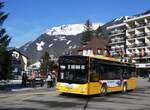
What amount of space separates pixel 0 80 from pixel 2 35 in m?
7.35

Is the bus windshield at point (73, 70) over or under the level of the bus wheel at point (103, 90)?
over

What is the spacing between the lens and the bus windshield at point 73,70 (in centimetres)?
2436

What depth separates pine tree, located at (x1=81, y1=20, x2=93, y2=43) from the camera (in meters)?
157

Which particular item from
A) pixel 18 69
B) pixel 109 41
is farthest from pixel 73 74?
pixel 109 41

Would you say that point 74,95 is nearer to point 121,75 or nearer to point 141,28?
point 121,75

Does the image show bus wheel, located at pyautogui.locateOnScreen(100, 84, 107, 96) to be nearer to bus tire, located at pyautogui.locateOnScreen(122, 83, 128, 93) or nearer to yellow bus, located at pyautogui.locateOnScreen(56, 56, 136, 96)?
yellow bus, located at pyautogui.locateOnScreen(56, 56, 136, 96)

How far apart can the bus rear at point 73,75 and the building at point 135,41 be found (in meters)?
95.6

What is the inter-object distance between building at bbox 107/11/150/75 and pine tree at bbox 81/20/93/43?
14369 millimetres

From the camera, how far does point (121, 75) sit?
3125 centimetres

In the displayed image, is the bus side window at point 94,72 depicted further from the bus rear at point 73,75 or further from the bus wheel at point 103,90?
the bus wheel at point 103,90

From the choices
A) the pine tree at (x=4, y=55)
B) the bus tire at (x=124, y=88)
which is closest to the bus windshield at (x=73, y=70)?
the bus tire at (x=124, y=88)

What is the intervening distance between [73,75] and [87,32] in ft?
445

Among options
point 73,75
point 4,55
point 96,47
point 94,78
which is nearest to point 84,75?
point 73,75

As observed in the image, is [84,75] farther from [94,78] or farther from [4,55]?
[4,55]
